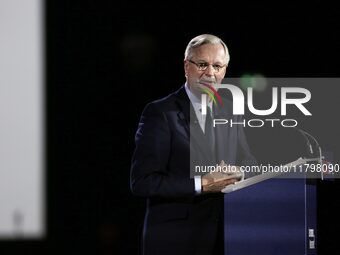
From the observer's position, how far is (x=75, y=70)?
3809mm

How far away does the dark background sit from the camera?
3.44 metres

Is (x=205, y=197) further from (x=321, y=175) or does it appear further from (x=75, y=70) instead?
(x=75, y=70)

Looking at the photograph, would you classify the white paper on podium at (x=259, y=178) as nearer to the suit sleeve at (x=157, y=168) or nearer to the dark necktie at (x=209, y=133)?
the suit sleeve at (x=157, y=168)

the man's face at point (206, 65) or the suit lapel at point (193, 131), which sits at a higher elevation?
the man's face at point (206, 65)

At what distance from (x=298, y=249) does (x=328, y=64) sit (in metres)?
1.55

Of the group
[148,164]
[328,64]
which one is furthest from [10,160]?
[328,64]

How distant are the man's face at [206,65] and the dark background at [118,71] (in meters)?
0.32

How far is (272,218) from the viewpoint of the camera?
226cm

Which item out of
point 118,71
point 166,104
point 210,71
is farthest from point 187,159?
point 118,71

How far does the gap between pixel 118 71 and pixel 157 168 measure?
1214 mm

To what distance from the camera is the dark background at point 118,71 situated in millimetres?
3439

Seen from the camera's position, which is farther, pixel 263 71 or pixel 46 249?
pixel 46 249

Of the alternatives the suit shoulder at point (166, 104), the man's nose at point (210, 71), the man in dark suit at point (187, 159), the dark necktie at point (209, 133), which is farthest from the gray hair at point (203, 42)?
the dark necktie at point (209, 133)

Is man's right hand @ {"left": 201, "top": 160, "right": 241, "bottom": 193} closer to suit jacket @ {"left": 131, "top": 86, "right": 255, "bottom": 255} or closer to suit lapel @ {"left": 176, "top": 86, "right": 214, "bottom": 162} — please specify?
suit jacket @ {"left": 131, "top": 86, "right": 255, "bottom": 255}
